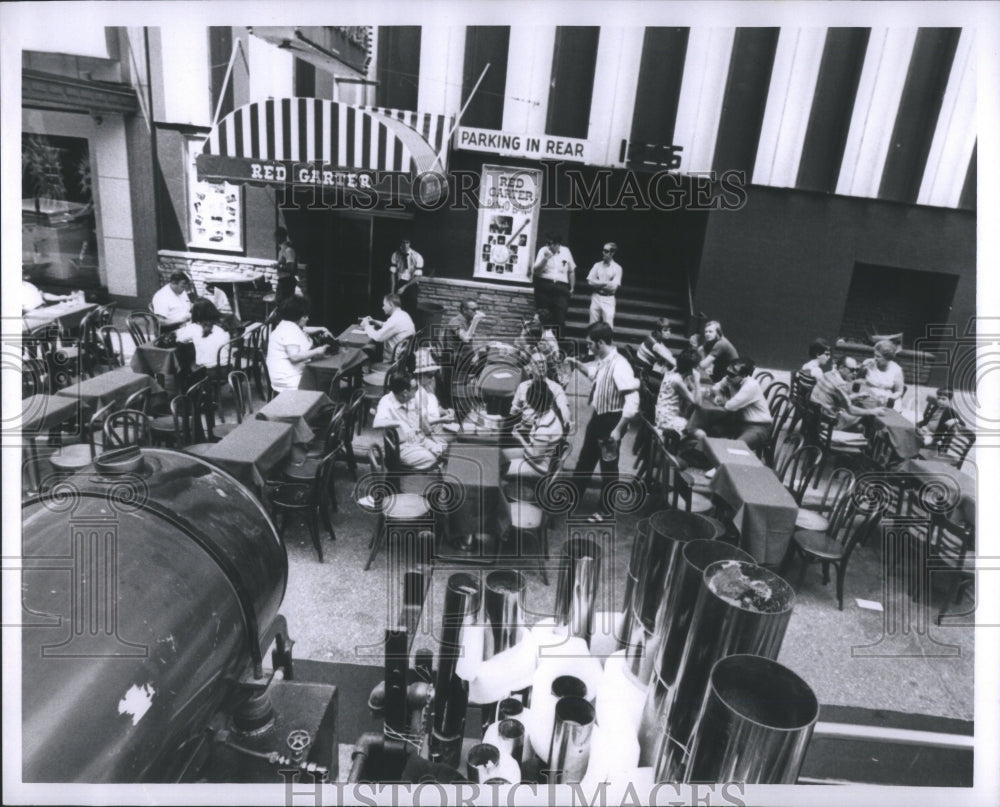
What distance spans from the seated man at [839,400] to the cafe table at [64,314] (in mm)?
6805

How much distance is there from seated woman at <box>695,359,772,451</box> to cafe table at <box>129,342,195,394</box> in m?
4.55

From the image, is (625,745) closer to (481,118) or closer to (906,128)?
(481,118)

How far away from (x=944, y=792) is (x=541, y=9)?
286 centimetres

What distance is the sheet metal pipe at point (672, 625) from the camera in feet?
5.18

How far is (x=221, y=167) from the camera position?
5965 millimetres

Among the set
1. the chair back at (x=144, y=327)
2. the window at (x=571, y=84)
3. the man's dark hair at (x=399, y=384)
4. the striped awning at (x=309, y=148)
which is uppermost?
the window at (x=571, y=84)

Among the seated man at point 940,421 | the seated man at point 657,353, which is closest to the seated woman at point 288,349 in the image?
the seated man at point 657,353

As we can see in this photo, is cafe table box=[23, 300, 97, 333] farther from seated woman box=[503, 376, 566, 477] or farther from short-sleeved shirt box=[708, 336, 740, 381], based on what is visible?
short-sleeved shirt box=[708, 336, 740, 381]

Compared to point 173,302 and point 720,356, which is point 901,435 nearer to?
point 720,356

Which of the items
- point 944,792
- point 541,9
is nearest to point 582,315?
point 541,9

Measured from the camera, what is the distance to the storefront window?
3622mm

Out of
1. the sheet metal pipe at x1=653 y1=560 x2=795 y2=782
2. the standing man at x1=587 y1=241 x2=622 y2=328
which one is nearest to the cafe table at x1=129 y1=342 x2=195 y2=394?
the standing man at x1=587 y1=241 x2=622 y2=328

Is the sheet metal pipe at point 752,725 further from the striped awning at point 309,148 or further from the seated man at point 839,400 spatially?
the striped awning at point 309,148

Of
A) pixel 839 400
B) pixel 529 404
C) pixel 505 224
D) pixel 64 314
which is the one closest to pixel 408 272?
pixel 505 224
